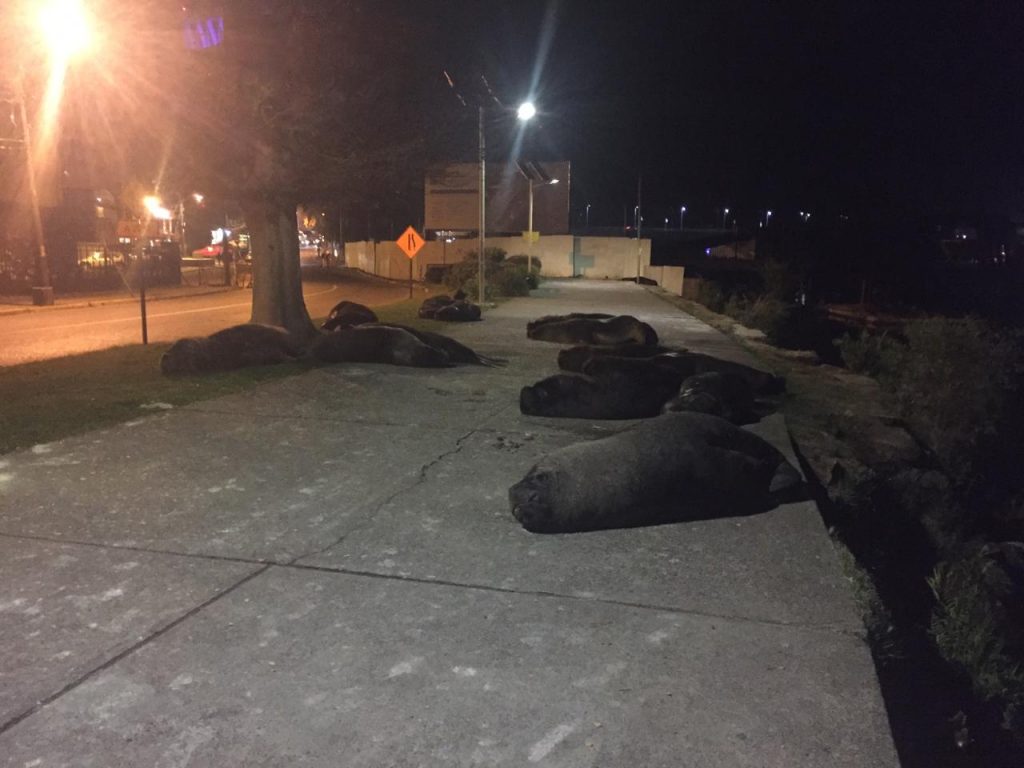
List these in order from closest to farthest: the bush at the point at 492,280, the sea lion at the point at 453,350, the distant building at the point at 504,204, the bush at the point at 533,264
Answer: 1. the sea lion at the point at 453,350
2. the bush at the point at 492,280
3. the bush at the point at 533,264
4. the distant building at the point at 504,204

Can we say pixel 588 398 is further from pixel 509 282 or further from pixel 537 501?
pixel 509 282

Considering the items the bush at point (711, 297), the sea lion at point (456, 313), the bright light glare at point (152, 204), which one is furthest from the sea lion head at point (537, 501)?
the bush at point (711, 297)

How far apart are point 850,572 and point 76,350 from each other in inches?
588

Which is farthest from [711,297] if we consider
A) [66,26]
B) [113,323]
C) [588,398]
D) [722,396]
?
[588,398]

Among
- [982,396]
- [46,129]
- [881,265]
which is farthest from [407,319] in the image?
[881,265]

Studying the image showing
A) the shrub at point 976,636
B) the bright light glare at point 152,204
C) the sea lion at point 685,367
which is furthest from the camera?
the bright light glare at point 152,204

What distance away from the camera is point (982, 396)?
42.1 feet

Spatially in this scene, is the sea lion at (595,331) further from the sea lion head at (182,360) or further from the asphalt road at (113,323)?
the asphalt road at (113,323)

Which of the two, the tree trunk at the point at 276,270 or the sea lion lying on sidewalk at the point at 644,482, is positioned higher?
the tree trunk at the point at 276,270

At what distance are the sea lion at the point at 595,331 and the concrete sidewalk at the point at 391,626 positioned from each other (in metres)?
8.98

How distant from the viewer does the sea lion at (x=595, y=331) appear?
629 inches

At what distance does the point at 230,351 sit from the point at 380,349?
224cm

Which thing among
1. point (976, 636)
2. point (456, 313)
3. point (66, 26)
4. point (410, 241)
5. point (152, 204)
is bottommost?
point (976, 636)

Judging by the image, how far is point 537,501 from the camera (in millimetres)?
5535
